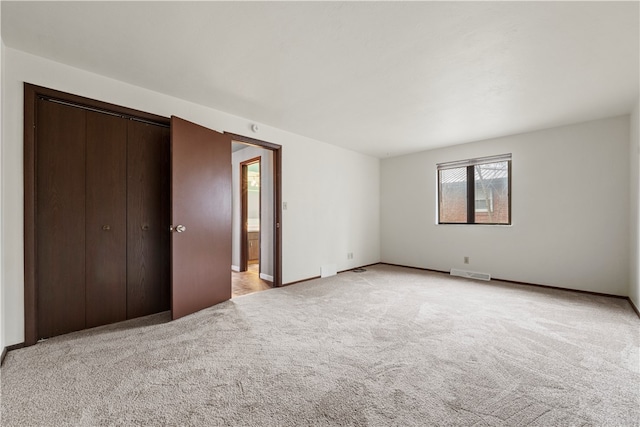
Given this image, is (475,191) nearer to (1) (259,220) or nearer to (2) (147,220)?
(1) (259,220)

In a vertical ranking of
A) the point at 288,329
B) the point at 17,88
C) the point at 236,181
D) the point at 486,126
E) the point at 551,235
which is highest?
the point at 486,126

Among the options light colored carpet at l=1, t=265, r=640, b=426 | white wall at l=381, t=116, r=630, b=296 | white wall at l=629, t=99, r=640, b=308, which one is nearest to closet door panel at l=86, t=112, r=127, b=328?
light colored carpet at l=1, t=265, r=640, b=426

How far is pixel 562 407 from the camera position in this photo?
154 cm

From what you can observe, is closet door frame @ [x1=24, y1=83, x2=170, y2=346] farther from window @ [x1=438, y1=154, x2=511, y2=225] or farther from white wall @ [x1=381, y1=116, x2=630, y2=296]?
window @ [x1=438, y1=154, x2=511, y2=225]

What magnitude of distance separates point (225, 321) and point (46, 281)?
1.51 m

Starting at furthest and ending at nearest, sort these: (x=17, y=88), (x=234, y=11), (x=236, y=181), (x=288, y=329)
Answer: (x=236, y=181) < (x=288, y=329) < (x=17, y=88) < (x=234, y=11)

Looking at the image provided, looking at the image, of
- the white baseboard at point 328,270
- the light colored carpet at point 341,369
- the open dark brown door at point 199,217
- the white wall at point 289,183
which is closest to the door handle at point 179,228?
the open dark brown door at point 199,217

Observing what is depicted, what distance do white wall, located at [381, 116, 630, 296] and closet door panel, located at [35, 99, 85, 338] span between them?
5155 millimetres

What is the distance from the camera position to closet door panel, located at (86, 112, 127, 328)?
258cm

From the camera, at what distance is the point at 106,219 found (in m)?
2.67

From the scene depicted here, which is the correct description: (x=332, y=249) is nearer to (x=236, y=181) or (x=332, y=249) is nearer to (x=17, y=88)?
(x=236, y=181)

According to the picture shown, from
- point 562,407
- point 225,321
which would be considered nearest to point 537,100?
point 562,407

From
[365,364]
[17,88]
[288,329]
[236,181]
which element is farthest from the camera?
[236,181]

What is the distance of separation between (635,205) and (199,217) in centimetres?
496
